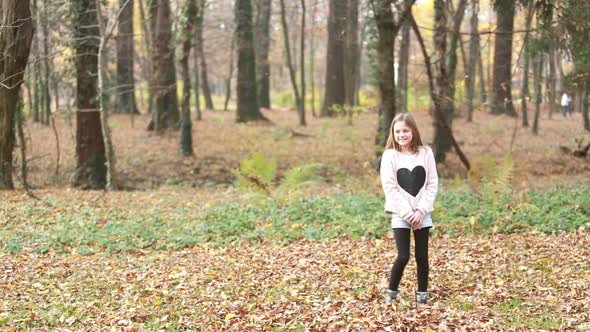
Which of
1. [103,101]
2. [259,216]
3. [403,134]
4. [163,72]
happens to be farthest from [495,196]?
[163,72]

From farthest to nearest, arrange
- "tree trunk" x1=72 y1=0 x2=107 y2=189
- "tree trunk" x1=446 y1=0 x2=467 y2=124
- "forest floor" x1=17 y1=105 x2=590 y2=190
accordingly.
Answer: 1. "forest floor" x1=17 y1=105 x2=590 y2=190
2. "tree trunk" x1=446 y1=0 x2=467 y2=124
3. "tree trunk" x1=72 y1=0 x2=107 y2=189

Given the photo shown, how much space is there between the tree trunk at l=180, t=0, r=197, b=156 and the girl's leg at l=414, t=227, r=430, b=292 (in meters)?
11.8

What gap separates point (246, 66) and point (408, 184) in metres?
18.6

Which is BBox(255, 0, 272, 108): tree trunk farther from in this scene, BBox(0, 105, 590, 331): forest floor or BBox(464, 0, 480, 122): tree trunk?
BBox(0, 105, 590, 331): forest floor

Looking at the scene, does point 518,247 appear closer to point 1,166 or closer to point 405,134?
point 405,134

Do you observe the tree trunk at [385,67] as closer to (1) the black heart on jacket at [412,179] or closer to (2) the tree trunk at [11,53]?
(2) the tree trunk at [11,53]

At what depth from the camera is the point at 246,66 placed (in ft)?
77.3

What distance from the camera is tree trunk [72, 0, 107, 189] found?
13.8 metres

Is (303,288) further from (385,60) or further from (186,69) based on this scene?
(186,69)

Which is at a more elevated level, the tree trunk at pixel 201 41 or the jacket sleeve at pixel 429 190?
the tree trunk at pixel 201 41

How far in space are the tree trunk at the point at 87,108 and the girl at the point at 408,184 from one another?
375 inches

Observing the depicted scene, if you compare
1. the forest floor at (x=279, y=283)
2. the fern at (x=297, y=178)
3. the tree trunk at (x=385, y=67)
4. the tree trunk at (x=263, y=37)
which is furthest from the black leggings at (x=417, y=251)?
the tree trunk at (x=263, y=37)

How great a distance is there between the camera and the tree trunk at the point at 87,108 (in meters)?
13.8

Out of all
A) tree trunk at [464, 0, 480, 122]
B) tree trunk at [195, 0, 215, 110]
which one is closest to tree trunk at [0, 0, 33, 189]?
tree trunk at [195, 0, 215, 110]
